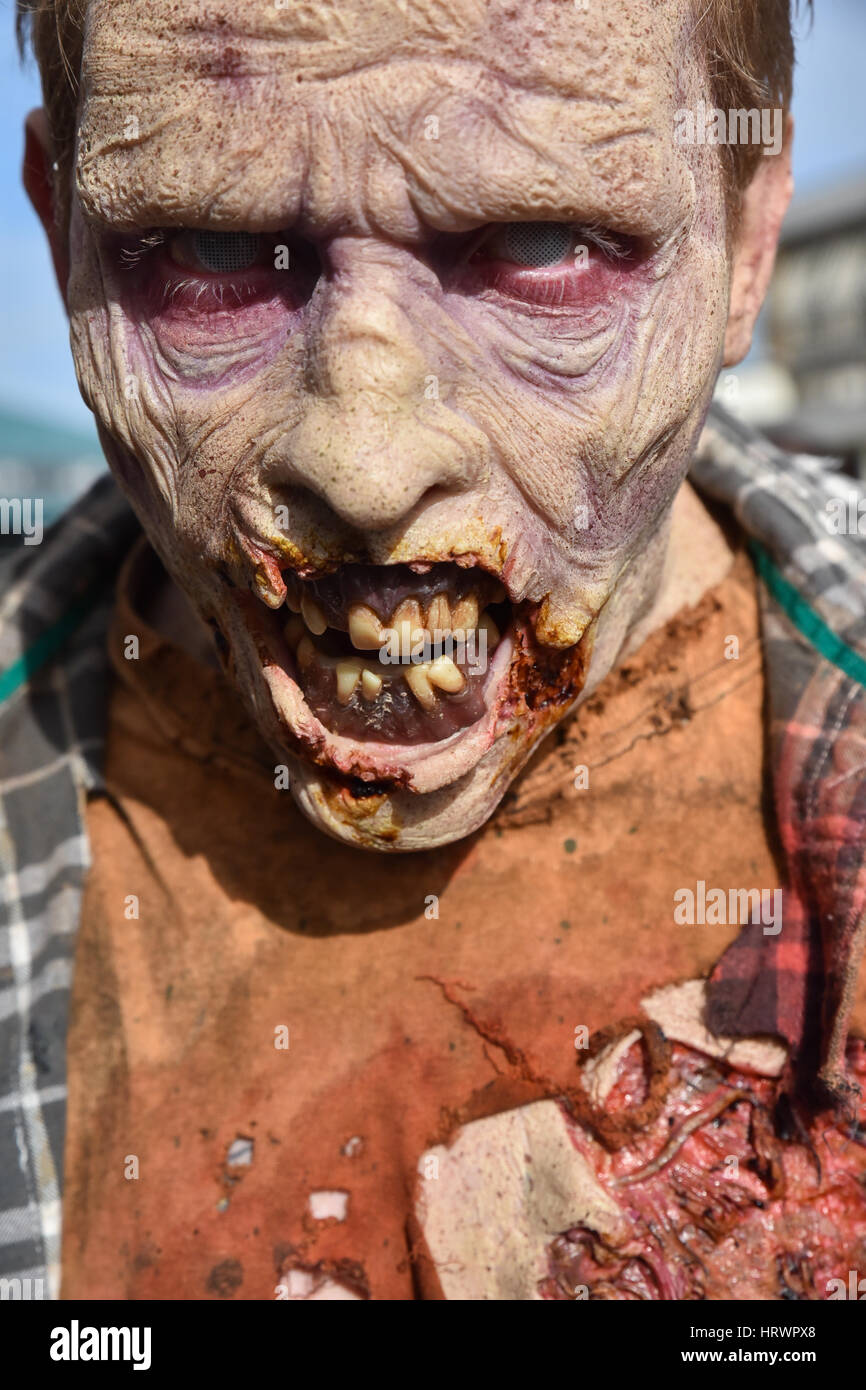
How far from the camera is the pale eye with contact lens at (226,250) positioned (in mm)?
1393

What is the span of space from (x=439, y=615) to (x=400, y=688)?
105mm

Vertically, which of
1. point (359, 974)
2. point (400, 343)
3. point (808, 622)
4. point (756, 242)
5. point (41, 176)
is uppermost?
point (41, 176)

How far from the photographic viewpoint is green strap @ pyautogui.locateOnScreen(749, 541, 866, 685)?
1772 mm

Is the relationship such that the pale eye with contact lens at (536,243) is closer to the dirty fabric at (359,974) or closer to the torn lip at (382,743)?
the torn lip at (382,743)

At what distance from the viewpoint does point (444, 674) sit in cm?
142

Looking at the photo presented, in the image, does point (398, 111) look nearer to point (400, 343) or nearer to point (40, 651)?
point (400, 343)

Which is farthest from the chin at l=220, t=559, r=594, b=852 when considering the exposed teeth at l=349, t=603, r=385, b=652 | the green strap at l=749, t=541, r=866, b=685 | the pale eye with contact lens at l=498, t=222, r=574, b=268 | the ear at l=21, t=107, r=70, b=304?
the ear at l=21, t=107, r=70, b=304

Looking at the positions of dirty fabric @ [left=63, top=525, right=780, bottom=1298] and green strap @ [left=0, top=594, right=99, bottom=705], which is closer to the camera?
dirty fabric @ [left=63, top=525, right=780, bottom=1298]

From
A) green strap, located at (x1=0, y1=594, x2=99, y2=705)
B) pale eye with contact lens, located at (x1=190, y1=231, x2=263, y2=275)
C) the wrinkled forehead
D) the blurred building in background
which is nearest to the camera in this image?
the wrinkled forehead

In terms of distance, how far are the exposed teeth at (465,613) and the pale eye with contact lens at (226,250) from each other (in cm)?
48

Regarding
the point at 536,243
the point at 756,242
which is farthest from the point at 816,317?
the point at 536,243

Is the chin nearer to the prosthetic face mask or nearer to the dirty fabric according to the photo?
the prosthetic face mask

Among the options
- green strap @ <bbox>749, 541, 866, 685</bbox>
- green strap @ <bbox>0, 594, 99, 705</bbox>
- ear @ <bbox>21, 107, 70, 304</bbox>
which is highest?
ear @ <bbox>21, 107, 70, 304</bbox>

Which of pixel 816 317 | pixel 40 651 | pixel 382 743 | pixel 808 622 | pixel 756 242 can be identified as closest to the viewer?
pixel 382 743
